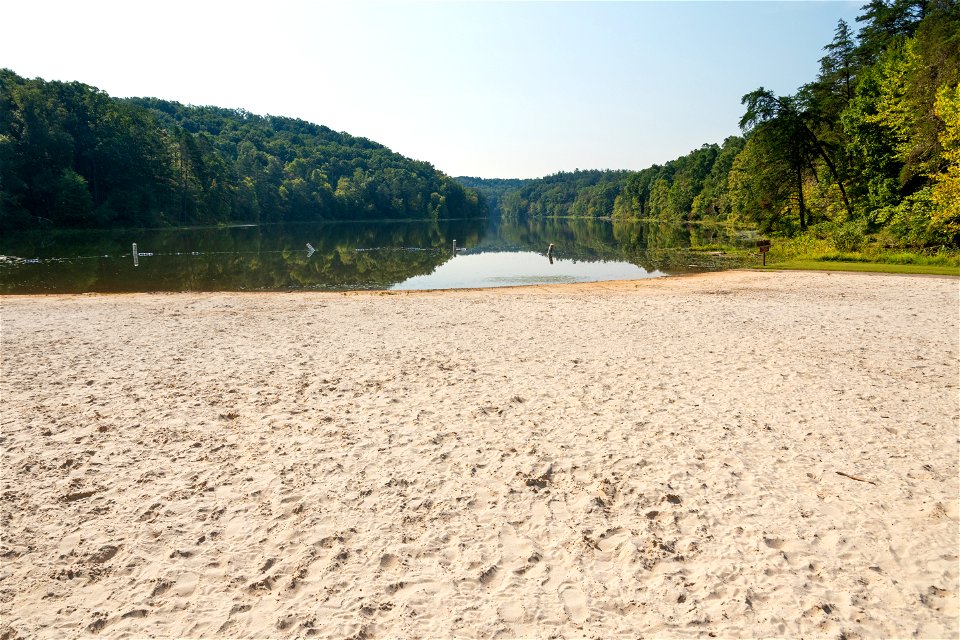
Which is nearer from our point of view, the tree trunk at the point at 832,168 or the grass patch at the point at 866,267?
the grass patch at the point at 866,267

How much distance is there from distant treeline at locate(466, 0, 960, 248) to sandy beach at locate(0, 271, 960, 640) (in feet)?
74.6

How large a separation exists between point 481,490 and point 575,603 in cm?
193

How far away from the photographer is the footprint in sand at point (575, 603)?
423cm

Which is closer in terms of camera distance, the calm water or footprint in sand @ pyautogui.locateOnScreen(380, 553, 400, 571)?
footprint in sand @ pyautogui.locateOnScreen(380, 553, 400, 571)

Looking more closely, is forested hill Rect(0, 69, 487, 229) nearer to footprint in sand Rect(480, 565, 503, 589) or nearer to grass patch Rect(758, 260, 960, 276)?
grass patch Rect(758, 260, 960, 276)

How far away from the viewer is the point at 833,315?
620 inches

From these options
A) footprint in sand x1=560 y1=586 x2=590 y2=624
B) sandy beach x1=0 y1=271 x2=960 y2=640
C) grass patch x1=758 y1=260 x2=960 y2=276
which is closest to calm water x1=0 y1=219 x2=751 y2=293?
grass patch x1=758 y1=260 x2=960 y2=276

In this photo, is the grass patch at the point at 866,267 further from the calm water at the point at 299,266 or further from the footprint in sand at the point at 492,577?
the footprint in sand at the point at 492,577

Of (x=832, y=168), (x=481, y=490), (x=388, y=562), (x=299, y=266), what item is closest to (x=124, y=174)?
(x=299, y=266)

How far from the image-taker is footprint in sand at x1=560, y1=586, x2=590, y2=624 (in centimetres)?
423

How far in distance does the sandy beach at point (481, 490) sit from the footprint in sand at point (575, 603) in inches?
0.8

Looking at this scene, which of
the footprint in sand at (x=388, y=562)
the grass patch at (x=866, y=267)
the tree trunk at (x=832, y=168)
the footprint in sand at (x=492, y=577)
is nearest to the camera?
the footprint in sand at (x=492, y=577)

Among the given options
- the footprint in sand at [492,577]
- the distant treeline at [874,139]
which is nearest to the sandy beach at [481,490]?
the footprint in sand at [492,577]

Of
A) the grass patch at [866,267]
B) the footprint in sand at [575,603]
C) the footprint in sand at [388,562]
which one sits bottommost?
the footprint in sand at [575,603]
